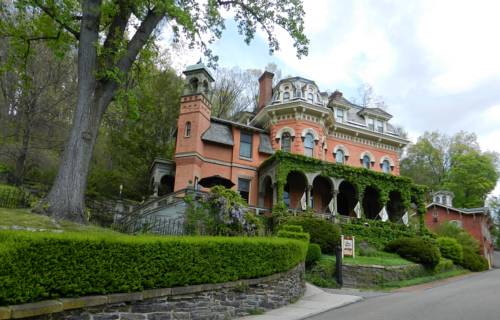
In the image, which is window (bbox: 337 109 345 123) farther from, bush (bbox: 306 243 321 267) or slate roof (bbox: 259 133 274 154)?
bush (bbox: 306 243 321 267)

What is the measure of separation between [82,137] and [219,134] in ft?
47.1

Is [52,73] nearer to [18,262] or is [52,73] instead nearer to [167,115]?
[167,115]

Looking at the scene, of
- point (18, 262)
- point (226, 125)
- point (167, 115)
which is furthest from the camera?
point (167, 115)

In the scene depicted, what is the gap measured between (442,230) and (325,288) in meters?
20.0

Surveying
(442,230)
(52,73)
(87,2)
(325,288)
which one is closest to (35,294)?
(87,2)

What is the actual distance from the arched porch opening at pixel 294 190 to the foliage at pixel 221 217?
400 inches

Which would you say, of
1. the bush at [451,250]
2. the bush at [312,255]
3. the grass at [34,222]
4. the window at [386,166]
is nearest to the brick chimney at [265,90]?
the window at [386,166]

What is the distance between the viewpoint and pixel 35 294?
206 inches

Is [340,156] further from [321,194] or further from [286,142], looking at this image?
[286,142]

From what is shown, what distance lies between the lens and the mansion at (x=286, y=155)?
76.3 ft

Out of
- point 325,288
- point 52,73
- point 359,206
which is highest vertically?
point 52,73

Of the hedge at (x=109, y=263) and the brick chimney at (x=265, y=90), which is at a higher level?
the brick chimney at (x=265, y=90)

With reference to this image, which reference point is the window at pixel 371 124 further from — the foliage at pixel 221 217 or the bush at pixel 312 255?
the foliage at pixel 221 217

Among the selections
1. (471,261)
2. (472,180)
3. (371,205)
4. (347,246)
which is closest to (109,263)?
(347,246)
